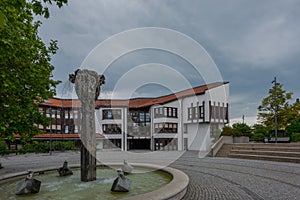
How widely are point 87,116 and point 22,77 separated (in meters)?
4.02

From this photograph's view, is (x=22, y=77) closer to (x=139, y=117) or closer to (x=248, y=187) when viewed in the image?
(x=248, y=187)

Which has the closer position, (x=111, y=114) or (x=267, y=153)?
(x=267, y=153)

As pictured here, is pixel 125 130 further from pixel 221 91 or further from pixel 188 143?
pixel 221 91

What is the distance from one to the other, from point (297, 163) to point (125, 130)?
102 ft

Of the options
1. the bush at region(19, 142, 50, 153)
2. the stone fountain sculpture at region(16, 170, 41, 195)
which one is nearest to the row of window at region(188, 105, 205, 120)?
the bush at region(19, 142, 50, 153)

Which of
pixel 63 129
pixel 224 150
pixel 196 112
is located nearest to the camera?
pixel 224 150

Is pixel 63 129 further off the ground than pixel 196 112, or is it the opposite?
pixel 196 112

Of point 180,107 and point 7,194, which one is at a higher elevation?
point 180,107

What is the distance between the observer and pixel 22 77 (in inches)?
406

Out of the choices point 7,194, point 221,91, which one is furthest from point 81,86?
point 221,91

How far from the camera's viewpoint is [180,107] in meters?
39.8

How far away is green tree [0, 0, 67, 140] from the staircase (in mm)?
15706

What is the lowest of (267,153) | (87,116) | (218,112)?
(267,153)

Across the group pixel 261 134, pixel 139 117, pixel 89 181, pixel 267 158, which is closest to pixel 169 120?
pixel 139 117
